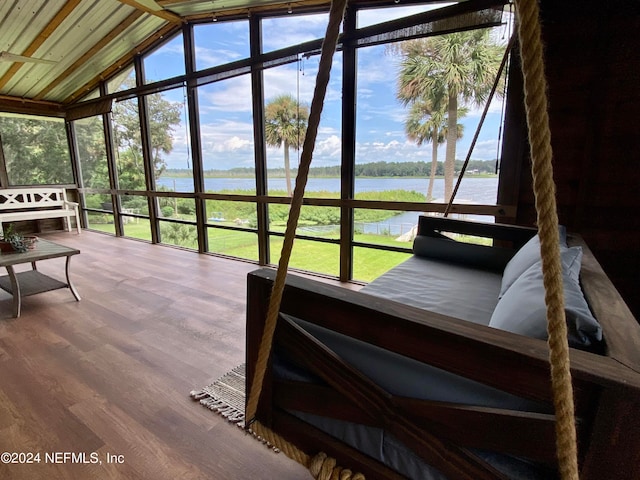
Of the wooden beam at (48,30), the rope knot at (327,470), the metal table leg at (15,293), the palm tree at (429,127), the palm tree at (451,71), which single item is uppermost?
the wooden beam at (48,30)

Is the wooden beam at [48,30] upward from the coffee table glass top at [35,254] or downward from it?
upward

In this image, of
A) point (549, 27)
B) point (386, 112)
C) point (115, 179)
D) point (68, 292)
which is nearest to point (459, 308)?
point (549, 27)

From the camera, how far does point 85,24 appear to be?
4.14 meters

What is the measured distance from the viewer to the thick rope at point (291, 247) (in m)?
0.57

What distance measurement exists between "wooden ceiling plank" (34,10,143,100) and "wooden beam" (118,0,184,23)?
1.24 ft

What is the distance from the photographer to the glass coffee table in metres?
2.65

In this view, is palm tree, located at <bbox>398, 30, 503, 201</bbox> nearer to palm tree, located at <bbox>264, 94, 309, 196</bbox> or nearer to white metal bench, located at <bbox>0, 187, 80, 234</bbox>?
palm tree, located at <bbox>264, 94, 309, 196</bbox>

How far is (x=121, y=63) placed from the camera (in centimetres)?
534

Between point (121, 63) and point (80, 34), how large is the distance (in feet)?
3.28

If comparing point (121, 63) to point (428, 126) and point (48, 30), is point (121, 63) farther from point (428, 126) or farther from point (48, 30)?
point (428, 126)

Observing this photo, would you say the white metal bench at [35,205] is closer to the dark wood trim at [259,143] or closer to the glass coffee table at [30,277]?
the glass coffee table at [30,277]

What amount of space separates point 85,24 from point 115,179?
2686 mm

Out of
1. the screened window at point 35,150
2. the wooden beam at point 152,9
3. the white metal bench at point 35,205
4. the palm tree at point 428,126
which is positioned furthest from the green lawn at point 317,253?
the screened window at point 35,150

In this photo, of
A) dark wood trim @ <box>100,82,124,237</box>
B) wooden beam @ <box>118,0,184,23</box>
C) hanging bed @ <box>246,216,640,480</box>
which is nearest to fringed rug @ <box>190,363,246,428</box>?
hanging bed @ <box>246,216,640,480</box>
